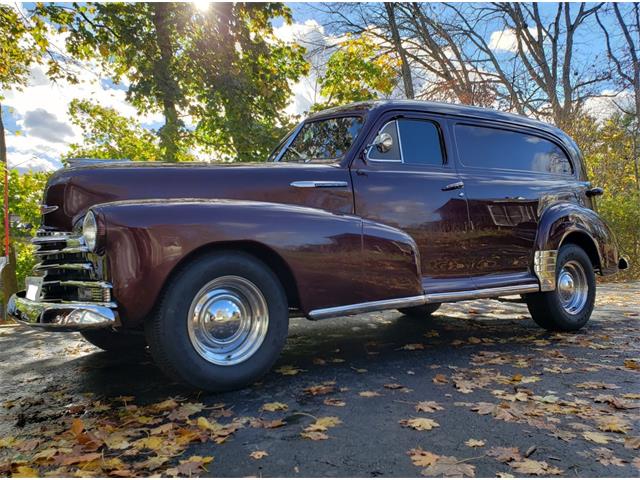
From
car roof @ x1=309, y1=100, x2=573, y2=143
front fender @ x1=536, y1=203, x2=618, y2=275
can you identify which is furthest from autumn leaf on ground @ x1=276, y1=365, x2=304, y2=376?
front fender @ x1=536, y1=203, x2=618, y2=275

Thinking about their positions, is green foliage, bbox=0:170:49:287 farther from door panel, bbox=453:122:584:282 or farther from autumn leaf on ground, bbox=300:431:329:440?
autumn leaf on ground, bbox=300:431:329:440

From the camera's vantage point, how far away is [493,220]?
4.81m

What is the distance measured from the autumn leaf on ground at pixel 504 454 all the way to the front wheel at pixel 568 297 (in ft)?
10.2

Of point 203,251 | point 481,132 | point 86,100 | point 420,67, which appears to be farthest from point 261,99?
point 86,100

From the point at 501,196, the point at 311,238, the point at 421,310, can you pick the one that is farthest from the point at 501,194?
the point at 311,238

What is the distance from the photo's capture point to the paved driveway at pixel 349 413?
7.52ft

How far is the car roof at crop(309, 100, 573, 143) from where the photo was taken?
4.45 m

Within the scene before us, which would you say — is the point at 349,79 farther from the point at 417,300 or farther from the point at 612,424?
the point at 612,424

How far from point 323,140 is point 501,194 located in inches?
71.7

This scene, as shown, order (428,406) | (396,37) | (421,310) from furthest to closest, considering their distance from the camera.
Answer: (396,37), (421,310), (428,406)

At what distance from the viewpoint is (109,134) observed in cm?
2420

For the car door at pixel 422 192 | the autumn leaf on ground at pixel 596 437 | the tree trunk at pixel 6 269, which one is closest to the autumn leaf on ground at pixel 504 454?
the autumn leaf on ground at pixel 596 437

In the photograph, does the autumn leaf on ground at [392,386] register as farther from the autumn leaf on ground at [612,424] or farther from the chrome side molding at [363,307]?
the autumn leaf on ground at [612,424]

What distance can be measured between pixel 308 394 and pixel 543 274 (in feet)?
9.68
